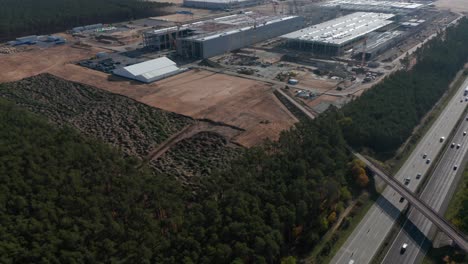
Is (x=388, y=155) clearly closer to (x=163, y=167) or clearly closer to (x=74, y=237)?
(x=163, y=167)

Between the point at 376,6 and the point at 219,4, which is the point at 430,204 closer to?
the point at 376,6

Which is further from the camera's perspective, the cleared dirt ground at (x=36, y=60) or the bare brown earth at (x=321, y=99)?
the cleared dirt ground at (x=36, y=60)

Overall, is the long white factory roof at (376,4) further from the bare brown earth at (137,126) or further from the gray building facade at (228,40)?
the bare brown earth at (137,126)

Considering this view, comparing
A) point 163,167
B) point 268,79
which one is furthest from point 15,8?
point 163,167

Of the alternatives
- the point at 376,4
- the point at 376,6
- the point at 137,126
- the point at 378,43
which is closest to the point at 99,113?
the point at 137,126

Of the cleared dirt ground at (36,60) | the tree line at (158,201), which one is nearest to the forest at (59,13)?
the cleared dirt ground at (36,60)

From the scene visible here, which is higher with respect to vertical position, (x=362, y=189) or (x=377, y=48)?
(x=377, y=48)
